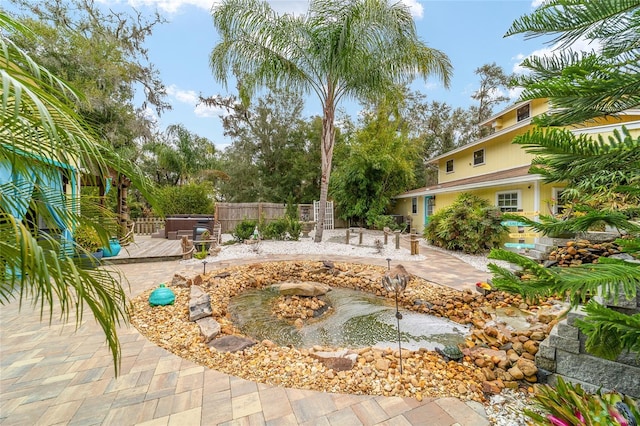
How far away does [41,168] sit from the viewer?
1.28 meters

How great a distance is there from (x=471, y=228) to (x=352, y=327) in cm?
578

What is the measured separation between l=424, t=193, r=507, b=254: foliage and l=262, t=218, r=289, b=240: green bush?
5476 millimetres

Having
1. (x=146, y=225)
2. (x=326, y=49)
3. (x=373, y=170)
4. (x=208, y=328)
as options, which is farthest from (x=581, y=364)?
(x=146, y=225)

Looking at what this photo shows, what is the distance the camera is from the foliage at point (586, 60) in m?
0.87

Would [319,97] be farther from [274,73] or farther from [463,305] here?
[463,305]

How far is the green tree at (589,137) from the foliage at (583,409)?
0.75 meters

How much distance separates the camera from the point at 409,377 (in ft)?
7.27

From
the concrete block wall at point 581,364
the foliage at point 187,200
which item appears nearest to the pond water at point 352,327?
the concrete block wall at point 581,364

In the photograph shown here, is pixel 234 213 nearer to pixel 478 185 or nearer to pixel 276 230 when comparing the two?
pixel 276 230

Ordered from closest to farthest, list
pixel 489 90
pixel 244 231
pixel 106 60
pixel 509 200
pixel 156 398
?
pixel 156 398
pixel 509 200
pixel 244 231
pixel 106 60
pixel 489 90

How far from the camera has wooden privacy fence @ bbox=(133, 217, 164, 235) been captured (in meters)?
13.0

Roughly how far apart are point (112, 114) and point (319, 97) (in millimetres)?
8723

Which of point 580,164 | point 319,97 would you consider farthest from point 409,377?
point 319,97

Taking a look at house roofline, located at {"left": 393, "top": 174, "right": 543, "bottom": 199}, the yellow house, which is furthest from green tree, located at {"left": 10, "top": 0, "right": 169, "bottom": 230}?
the yellow house
